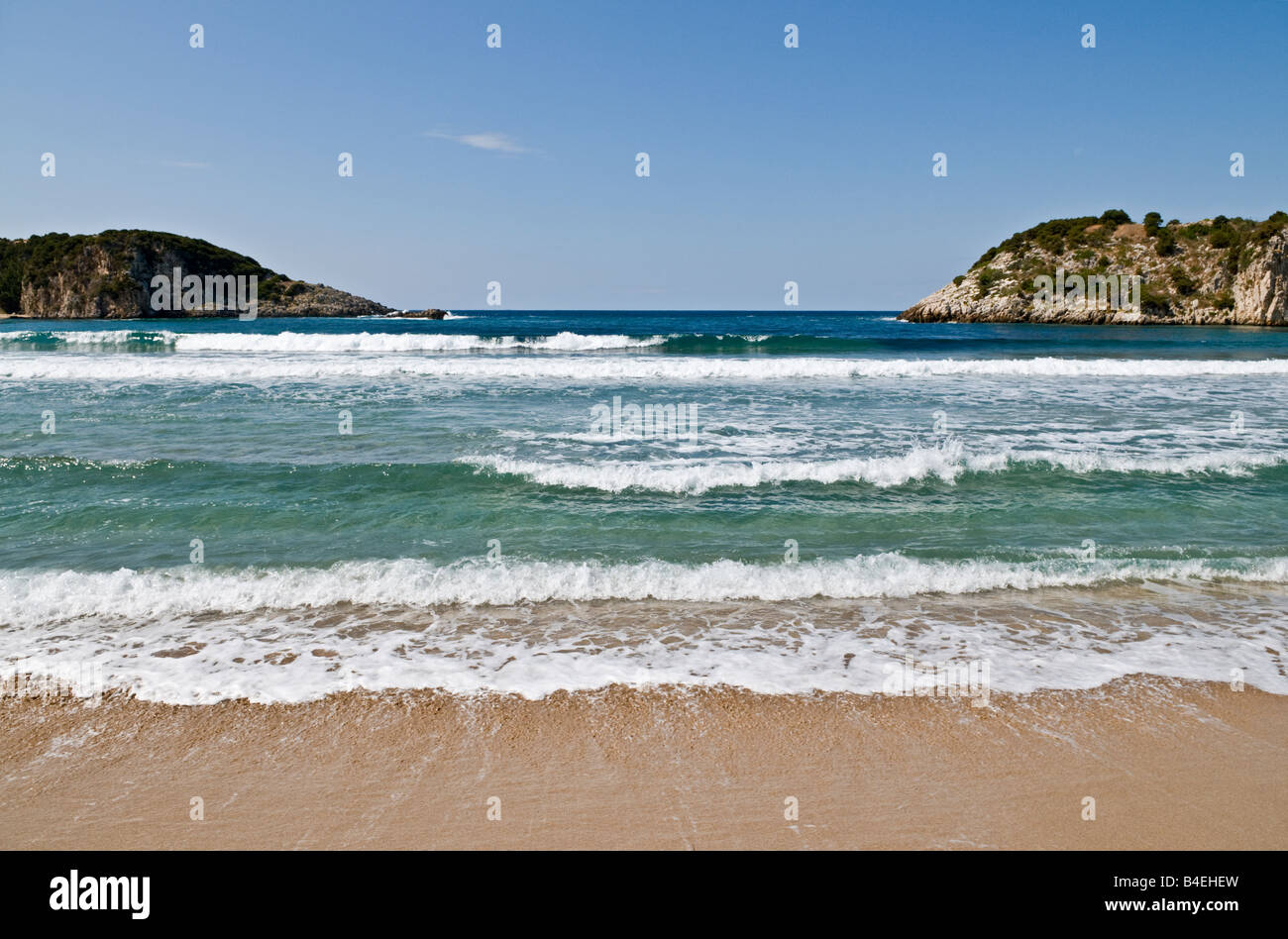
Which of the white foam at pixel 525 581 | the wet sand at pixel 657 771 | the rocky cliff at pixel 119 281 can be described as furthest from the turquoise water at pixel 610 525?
the rocky cliff at pixel 119 281

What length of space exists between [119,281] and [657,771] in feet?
349

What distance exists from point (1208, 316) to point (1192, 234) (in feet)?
39.7

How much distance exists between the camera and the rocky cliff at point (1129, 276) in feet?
191

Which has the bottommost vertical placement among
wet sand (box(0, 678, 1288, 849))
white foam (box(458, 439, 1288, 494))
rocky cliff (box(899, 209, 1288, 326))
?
wet sand (box(0, 678, 1288, 849))

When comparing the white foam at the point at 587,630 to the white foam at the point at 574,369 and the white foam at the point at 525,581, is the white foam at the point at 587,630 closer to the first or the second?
the white foam at the point at 525,581

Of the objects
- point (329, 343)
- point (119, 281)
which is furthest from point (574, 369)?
point (119, 281)

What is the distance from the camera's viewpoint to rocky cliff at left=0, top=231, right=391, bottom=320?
85.6 metres

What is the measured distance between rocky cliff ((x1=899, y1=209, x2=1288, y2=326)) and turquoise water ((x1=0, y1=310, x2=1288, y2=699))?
183 feet

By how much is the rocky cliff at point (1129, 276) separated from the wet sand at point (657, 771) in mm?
71424

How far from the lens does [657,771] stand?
3338 millimetres

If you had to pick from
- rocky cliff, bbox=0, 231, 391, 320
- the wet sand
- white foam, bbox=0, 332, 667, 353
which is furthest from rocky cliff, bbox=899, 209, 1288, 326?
rocky cliff, bbox=0, 231, 391, 320

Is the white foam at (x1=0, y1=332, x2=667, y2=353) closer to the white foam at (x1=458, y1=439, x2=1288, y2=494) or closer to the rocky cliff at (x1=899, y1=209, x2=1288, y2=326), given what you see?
the white foam at (x1=458, y1=439, x2=1288, y2=494)

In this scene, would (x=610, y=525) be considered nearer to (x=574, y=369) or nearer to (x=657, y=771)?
(x=657, y=771)
